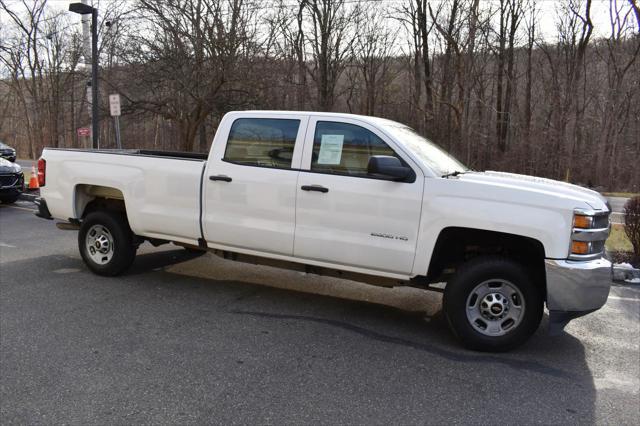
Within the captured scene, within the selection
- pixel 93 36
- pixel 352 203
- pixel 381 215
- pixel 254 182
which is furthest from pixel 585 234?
pixel 93 36

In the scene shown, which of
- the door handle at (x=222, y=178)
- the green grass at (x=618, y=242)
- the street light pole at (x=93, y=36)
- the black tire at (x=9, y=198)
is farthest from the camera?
the street light pole at (x=93, y=36)

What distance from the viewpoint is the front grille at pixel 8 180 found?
11672 millimetres

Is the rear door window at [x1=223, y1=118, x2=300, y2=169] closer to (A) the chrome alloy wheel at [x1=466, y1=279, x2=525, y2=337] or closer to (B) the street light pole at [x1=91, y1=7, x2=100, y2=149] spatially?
(A) the chrome alloy wheel at [x1=466, y1=279, x2=525, y2=337]

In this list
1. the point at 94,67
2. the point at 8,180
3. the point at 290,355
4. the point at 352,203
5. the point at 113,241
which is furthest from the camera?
the point at 94,67

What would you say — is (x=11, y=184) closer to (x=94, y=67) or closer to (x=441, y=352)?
(x=94, y=67)

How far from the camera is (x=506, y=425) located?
10.5ft

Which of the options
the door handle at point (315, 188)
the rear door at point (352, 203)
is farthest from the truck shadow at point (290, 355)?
the door handle at point (315, 188)

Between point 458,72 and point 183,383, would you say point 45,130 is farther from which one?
point 183,383

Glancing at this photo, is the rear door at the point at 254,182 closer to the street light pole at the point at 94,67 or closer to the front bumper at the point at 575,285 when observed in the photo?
the front bumper at the point at 575,285

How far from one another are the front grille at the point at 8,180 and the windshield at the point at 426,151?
1040 cm

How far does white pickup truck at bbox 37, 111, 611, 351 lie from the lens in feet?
13.3

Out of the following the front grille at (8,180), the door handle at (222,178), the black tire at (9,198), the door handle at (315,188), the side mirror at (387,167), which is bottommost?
the black tire at (9,198)

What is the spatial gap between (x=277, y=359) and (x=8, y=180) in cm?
1062

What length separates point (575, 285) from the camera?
3.96 m
